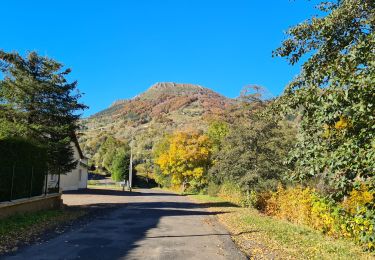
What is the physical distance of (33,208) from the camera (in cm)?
1722

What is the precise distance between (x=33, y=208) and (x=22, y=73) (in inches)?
280

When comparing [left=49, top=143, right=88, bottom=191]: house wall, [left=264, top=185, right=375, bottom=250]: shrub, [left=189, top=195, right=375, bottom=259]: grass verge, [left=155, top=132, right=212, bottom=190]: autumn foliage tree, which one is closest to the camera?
[left=264, top=185, right=375, bottom=250]: shrub

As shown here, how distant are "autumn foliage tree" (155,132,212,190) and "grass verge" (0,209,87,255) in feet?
97.0

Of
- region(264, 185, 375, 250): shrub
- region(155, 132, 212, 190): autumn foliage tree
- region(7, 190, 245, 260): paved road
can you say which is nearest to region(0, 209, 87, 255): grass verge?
region(7, 190, 245, 260): paved road

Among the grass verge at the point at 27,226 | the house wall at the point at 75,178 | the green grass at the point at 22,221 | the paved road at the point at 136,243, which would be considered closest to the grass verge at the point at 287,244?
the paved road at the point at 136,243

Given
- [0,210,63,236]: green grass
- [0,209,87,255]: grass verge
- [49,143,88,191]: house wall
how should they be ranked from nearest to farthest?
[0,209,87,255]: grass verge, [0,210,63,236]: green grass, [49,143,88,191]: house wall

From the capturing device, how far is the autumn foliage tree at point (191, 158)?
46969 mm

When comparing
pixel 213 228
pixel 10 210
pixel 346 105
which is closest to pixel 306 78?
pixel 346 105

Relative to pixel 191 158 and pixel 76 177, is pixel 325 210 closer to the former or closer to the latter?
pixel 76 177

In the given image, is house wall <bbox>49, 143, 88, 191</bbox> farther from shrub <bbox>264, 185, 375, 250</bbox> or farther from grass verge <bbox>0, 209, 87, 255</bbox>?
shrub <bbox>264, 185, 375, 250</bbox>

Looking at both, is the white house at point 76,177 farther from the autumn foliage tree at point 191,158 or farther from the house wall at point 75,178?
the autumn foliage tree at point 191,158

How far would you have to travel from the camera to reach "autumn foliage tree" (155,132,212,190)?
47.0m

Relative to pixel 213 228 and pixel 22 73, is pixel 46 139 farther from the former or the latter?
pixel 213 228

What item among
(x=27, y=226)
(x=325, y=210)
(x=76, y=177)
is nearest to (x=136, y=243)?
(x=27, y=226)
